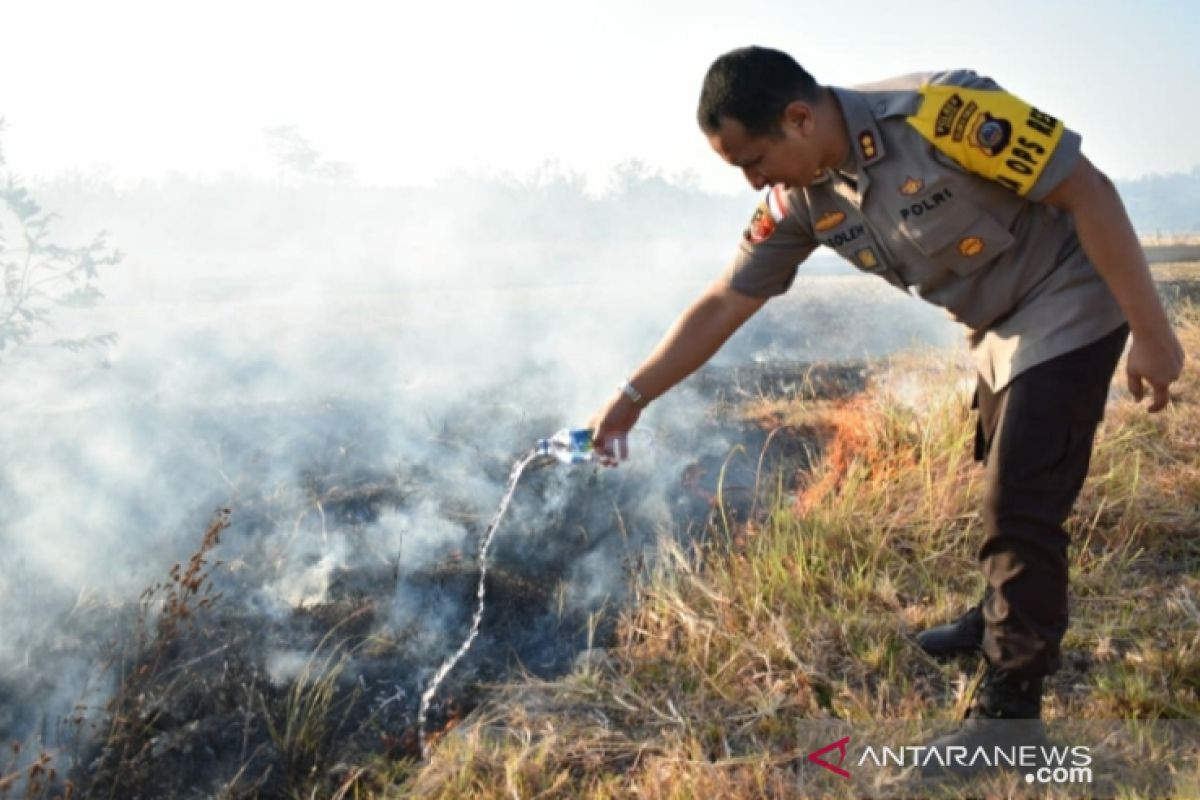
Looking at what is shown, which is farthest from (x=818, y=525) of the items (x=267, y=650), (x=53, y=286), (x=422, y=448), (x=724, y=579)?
(x=53, y=286)

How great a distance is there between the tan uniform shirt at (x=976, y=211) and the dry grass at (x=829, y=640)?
98cm

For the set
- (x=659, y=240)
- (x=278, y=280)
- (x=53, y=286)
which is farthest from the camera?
(x=659, y=240)

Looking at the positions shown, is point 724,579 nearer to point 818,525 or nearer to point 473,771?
point 818,525

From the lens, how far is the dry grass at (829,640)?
7.40 feet

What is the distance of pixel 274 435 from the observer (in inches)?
207

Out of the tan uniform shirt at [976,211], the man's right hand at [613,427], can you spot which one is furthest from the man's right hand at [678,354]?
the tan uniform shirt at [976,211]

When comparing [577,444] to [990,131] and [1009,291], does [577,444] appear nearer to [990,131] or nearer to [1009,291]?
[1009,291]

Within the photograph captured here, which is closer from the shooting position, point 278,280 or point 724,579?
point 724,579

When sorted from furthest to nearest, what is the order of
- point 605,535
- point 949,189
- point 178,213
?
point 178,213 → point 605,535 → point 949,189

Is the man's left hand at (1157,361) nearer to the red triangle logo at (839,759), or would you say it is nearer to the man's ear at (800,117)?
the man's ear at (800,117)

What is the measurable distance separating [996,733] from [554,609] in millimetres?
1820

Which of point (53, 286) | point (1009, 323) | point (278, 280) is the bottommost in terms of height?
point (278, 280)

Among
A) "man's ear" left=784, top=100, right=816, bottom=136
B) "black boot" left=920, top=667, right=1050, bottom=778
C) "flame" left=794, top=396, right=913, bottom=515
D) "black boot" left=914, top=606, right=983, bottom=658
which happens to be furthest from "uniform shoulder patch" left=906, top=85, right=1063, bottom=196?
"flame" left=794, top=396, right=913, bottom=515

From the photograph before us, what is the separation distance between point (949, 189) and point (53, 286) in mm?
5187
